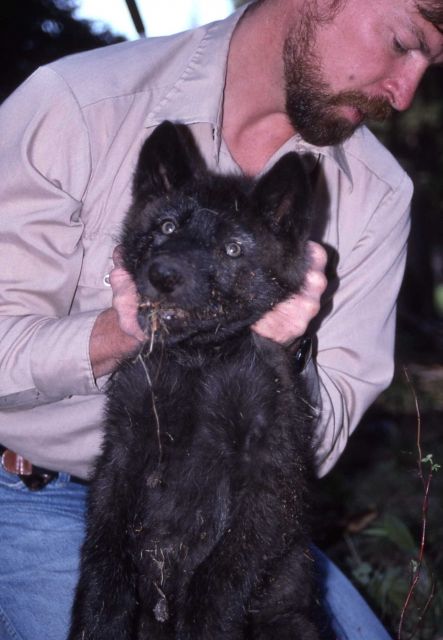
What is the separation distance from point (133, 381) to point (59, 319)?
429 mm

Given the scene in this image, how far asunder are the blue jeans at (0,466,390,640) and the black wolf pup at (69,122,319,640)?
0.34 meters

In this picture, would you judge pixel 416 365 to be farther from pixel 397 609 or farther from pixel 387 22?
pixel 387 22

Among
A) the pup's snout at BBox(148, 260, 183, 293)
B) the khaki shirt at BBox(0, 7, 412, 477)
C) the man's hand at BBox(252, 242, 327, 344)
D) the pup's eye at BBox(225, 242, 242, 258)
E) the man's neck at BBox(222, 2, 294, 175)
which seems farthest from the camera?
the man's neck at BBox(222, 2, 294, 175)

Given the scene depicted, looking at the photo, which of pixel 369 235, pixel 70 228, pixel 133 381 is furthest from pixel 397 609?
pixel 70 228

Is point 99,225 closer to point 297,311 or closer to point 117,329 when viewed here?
point 117,329

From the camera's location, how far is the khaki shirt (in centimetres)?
312

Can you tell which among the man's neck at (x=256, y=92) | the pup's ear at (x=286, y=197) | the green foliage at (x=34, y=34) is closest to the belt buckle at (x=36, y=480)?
the pup's ear at (x=286, y=197)

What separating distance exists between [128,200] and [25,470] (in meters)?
1.19

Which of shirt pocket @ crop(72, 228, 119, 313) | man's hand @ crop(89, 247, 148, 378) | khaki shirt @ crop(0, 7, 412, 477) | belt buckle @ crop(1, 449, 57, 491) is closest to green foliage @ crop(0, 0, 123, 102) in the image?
khaki shirt @ crop(0, 7, 412, 477)

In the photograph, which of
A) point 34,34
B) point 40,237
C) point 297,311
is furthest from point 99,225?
point 34,34

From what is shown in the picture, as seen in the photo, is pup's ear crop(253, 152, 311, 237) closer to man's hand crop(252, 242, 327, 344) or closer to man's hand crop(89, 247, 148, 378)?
man's hand crop(252, 242, 327, 344)

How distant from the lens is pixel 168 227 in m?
2.98

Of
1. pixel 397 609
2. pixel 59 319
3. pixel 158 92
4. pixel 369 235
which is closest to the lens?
pixel 59 319

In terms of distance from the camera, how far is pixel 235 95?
3617 millimetres
